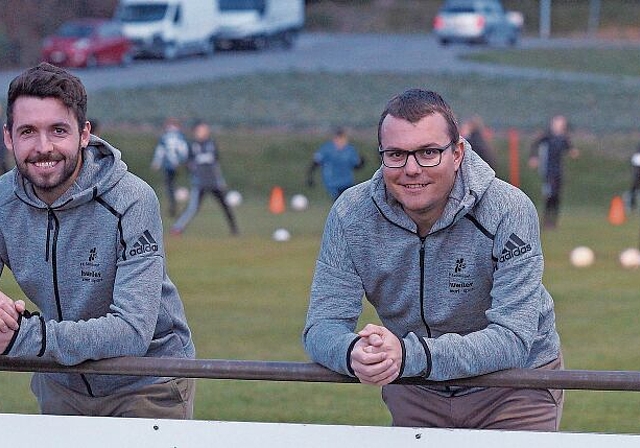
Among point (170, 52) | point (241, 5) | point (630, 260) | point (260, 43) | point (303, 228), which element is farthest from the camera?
point (260, 43)

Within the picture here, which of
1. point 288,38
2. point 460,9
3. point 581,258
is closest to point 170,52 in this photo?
point 288,38

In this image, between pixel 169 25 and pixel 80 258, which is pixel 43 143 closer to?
pixel 80 258

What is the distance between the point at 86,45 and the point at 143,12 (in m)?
2.79

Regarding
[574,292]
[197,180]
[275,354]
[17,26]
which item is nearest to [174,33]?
[17,26]

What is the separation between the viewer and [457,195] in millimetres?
4043

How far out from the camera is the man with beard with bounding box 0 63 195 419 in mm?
4035

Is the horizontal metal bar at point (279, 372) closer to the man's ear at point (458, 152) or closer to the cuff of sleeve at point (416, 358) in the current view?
the cuff of sleeve at point (416, 358)

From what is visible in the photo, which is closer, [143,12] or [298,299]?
[298,299]

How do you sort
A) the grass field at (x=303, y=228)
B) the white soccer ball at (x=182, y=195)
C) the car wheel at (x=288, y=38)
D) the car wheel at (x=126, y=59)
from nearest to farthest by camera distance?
the grass field at (x=303, y=228), the white soccer ball at (x=182, y=195), the car wheel at (x=126, y=59), the car wheel at (x=288, y=38)

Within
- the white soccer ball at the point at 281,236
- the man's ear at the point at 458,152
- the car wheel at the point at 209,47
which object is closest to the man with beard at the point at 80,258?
the man's ear at the point at 458,152

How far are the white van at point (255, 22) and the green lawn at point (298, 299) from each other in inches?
515

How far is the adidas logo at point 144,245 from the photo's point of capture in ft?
13.8

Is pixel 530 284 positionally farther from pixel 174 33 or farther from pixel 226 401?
pixel 174 33

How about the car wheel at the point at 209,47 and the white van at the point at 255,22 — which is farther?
the car wheel at the point at 209,47
